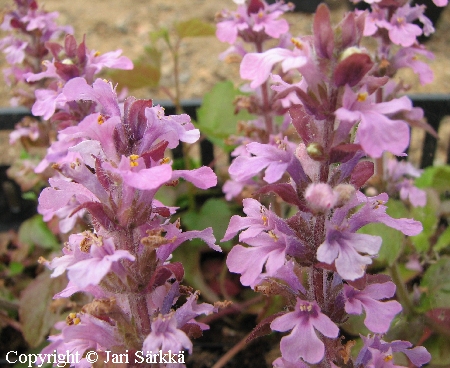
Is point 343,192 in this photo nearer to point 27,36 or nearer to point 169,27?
point 27,36

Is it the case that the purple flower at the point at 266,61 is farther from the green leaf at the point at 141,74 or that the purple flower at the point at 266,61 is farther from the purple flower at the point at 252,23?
the green leaf at the point at 141,74

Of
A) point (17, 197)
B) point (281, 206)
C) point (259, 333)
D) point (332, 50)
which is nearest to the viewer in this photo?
point (332, 50)

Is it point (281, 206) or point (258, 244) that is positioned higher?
point (258, 244)

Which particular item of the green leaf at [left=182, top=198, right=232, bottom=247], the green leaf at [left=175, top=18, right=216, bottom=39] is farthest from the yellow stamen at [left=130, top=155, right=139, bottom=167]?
the green leaf at [left=175, top=18, right=216, bottom=39]

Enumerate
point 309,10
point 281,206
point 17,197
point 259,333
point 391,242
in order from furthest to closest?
point 309,10, point 17,197, point 281,206, point 391,242, point 259,333

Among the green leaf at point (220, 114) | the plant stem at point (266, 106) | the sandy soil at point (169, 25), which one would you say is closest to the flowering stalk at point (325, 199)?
the plant stem at point (266, 106)

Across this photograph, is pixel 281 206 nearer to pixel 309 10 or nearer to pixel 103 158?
pixel 103 158

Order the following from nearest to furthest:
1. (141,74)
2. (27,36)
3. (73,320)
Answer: (73,320) < (27,36) < (141,74)

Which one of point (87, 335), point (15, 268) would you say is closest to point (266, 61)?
point (87, 335)

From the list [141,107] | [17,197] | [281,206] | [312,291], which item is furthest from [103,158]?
[17,197]
